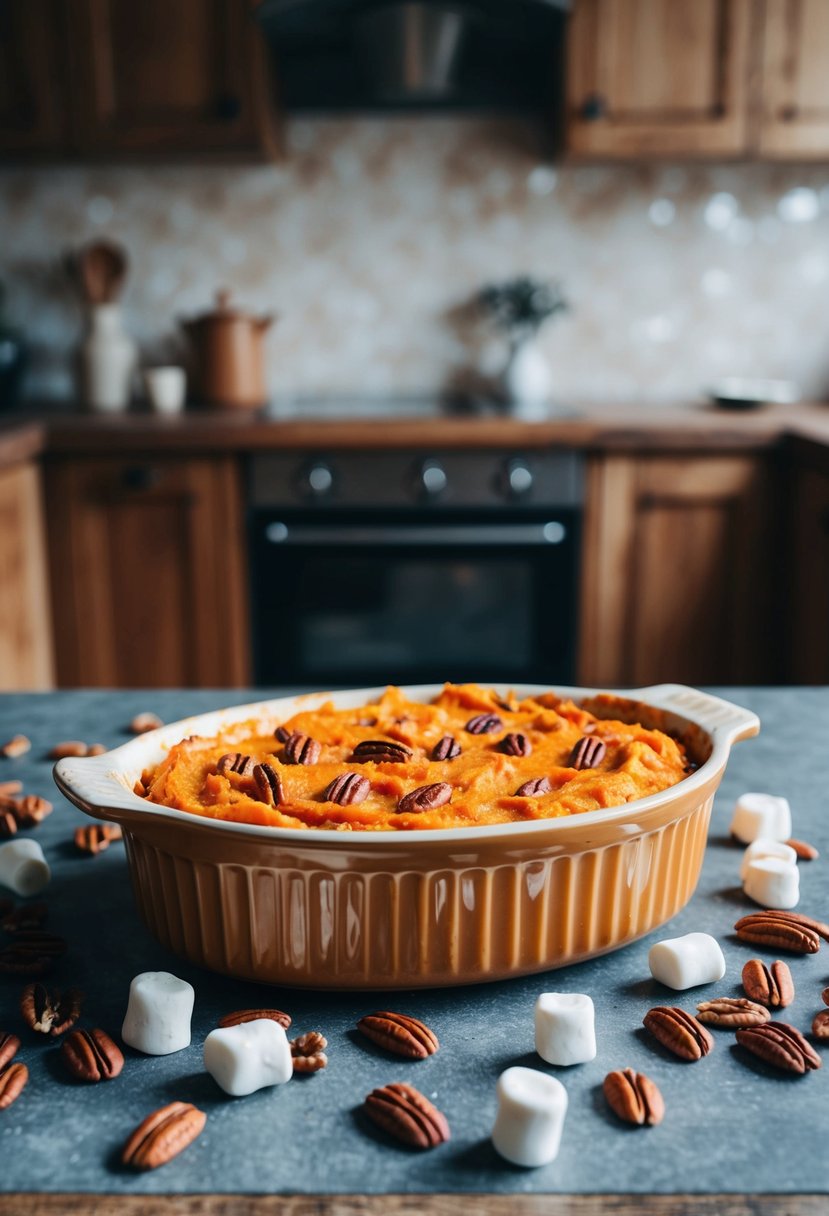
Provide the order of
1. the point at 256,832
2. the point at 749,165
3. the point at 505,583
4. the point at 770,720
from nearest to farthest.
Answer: the point at 256,832 → the point at 770,720 → the point at 505,583 → the point at 749,165

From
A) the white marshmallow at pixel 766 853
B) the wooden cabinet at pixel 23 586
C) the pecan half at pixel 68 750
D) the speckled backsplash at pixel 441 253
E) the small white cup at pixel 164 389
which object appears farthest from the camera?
the speckled backsplash at pixel 441 253

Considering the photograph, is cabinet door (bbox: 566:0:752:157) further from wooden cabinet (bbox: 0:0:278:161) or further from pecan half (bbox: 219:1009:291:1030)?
pecan half (bbox: 219:1009:291:1030)

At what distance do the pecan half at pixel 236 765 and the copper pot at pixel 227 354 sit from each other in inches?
93.1

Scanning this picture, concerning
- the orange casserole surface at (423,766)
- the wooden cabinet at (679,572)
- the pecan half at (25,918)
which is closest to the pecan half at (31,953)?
the pecan half at (25,918)

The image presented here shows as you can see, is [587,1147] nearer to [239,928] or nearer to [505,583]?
[239,928]

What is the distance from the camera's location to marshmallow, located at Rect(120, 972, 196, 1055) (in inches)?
24.9

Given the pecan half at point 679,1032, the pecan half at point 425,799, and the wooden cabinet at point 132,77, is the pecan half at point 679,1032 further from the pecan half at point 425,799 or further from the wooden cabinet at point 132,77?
the wooden cabinet at point 132,77

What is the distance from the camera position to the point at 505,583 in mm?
2783

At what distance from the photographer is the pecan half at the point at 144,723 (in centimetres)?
112

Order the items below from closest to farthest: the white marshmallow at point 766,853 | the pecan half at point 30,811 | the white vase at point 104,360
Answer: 1. the white marshmallow at point 766,853
2. the pecan half at point 30,811
3. the white vase at point 104,360

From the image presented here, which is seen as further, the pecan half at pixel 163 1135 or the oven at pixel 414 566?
the oven at pixel 414 566

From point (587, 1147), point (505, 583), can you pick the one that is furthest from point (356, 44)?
point (587, 1147)

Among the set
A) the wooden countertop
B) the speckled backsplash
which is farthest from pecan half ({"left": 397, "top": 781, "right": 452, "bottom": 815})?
the speckled backsplash

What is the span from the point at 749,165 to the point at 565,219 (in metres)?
0.51
